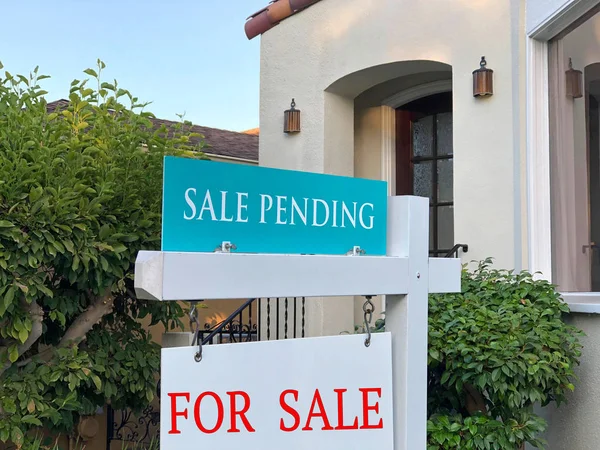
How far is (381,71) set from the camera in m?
6.48

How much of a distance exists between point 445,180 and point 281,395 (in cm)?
514

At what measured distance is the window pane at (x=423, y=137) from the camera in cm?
720

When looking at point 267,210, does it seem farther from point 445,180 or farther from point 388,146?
point 388,146

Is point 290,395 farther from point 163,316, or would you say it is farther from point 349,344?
point 163,316

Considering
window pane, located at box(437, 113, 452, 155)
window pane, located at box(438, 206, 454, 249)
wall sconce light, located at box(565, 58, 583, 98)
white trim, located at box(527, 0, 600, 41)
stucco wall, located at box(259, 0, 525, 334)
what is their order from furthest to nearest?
1. window pane, located at box(437, 113, 452, 155)
2. window pane, located at box(438, 206, 454, 249)
3. stucco wall, located at box(259, 0, 525, 334)
4. wall sconce light, located at box(565, 58, 583, 98)
5. white trim, located at box(527, 0, 600, 41)

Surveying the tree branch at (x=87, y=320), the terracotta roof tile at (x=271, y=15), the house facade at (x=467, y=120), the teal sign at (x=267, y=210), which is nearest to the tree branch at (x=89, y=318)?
the tree branch at (x=87, y=320)

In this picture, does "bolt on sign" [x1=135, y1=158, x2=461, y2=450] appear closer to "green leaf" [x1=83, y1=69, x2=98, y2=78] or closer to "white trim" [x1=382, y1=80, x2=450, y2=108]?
"green leaf" [x1=83, y1=69, x2=98, y2=78]

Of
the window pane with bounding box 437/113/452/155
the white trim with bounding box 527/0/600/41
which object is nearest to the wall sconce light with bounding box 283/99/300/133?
the window pane with bounding box 437/113/452/155

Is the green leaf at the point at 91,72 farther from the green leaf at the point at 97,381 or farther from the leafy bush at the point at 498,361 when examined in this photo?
the leafy bush at the point at 498,361

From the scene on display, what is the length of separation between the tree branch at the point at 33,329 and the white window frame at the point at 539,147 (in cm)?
307

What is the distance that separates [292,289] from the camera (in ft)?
7.08

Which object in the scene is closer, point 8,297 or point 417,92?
point 8,297

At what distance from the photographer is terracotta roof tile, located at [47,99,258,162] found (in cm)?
954

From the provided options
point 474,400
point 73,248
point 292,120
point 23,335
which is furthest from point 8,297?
point 292,120
